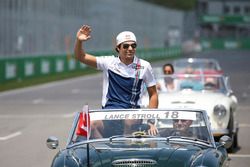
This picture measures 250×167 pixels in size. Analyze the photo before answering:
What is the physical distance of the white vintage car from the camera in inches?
582

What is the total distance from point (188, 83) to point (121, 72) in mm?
7370

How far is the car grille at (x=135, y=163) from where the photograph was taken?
8031 mm

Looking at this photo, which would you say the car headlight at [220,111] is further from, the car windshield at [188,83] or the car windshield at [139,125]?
the car windshield at [139,125]

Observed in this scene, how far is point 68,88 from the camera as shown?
36719mm

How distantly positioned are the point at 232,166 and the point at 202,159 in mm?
4690

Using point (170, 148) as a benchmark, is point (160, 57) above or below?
below

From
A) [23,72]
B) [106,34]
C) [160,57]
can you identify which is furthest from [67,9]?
[160,57]

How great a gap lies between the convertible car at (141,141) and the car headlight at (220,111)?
212 inches

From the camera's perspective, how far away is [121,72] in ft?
32.1

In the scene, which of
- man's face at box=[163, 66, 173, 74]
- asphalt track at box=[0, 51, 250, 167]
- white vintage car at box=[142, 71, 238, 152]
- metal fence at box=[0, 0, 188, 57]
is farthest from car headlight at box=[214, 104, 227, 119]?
metal fence at box=[0, 0, 188, 57]

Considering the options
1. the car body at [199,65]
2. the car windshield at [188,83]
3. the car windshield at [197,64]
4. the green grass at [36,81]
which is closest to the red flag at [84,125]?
the car windshield at [188,83]

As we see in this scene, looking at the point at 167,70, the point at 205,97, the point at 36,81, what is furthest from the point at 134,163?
the point at 36,81

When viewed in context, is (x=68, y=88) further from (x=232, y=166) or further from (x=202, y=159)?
(x=202, y=159)

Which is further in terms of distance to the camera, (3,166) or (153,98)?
(3,166)
